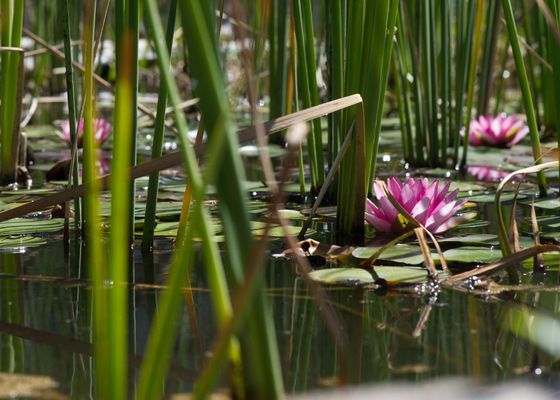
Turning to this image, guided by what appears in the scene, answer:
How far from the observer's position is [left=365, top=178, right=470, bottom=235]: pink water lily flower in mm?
1205

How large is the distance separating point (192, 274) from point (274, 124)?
0.90ft

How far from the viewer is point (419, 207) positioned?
120 cm

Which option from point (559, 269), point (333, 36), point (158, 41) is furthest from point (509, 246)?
point (158, 41)

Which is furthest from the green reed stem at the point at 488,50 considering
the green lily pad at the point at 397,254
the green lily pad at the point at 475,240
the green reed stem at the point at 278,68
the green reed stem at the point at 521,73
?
the green lily pad at the point at 397,254

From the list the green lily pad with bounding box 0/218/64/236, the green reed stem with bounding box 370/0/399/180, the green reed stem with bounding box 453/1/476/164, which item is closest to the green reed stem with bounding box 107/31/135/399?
the green reed stem with bounding box 370/0/399/180

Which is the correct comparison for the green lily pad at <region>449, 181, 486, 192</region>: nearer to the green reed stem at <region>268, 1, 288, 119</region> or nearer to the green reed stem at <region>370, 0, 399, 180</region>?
the green reed stem at <region>370, 0, 399, 180</region>

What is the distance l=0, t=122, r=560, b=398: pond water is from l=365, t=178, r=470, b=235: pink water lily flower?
13 centimetres

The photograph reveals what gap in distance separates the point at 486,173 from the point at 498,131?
0.40 metres

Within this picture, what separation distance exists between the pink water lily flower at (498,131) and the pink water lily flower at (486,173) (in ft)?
0.94

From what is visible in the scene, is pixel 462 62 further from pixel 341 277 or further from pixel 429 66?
pixel 341 277

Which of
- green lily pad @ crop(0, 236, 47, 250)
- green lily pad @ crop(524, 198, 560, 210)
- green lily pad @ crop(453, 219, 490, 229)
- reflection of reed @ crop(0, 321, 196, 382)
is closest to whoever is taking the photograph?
reflection of reed @ crop(0, 321, 196, 382)

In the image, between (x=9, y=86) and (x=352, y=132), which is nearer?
(x=352, y=132)

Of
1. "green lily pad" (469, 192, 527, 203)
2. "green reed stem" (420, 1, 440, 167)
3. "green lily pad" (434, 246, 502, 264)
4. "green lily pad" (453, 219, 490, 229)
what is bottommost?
"green lily pad" (434, 246, 502, 264)

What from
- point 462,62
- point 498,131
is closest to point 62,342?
point 462,62
